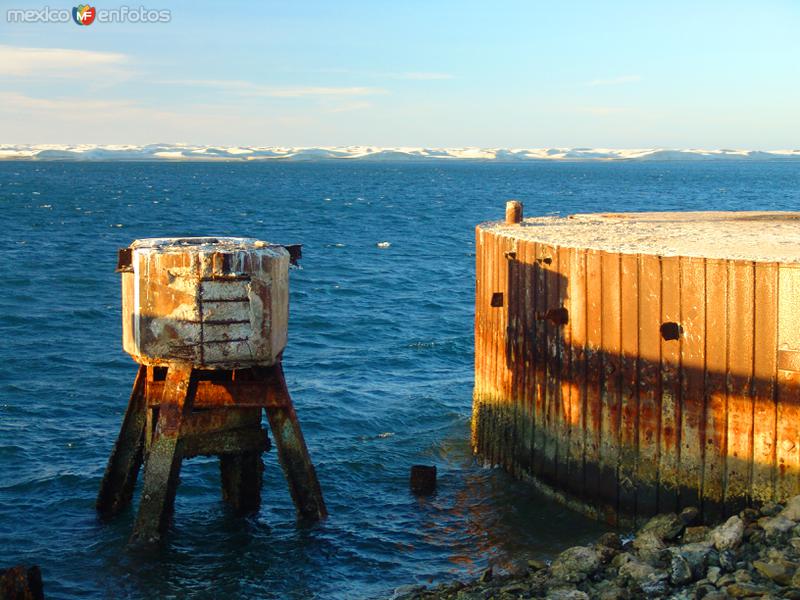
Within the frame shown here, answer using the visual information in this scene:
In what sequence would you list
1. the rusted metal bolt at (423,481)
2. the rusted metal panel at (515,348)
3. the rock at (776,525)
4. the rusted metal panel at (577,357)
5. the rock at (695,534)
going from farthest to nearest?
the rusted metal bolt at (423,481)
the rusted metal panel at (515,348)
the rusted metal panel at (577,357)
the rock at (695,534)
the rock at (776,525)

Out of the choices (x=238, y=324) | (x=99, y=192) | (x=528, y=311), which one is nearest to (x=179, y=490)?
(x=238, y=324)

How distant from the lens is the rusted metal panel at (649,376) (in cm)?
1050

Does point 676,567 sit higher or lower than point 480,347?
lower

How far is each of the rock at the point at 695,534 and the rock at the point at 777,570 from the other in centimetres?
111

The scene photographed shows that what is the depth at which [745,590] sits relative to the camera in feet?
26.4

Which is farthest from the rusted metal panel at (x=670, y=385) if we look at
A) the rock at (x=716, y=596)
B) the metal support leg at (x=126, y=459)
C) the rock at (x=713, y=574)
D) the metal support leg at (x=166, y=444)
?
the metal support leg at (x=126, y=459)

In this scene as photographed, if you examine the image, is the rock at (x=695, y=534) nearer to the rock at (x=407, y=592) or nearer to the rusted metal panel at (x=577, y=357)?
the rusted metal panel at (x=577, y=357)

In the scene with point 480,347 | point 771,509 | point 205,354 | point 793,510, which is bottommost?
point 771,509

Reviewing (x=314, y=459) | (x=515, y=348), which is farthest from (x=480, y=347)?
(x=314, y=459)

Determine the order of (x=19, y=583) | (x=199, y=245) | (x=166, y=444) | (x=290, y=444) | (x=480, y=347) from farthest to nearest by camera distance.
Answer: (x=480, y=347) → (x=290, y=444) → (x=199, y=245) → (x=166, y=444) → (x=19, y=583)

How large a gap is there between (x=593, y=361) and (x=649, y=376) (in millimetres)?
767

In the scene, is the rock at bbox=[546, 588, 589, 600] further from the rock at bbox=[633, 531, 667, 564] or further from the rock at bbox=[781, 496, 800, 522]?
the rock at bbox=[781, 496, 800, 522]

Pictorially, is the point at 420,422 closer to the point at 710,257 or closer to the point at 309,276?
the point at 710,257

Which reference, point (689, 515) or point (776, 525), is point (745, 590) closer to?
point (776, 525)
